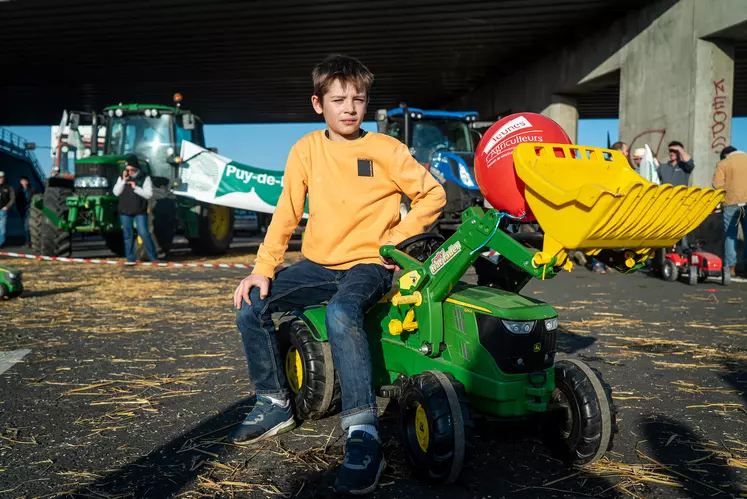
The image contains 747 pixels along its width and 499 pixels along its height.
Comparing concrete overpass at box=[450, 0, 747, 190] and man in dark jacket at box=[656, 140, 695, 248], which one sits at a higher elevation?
concrete overpass at box=[450, 0, 747, 190]

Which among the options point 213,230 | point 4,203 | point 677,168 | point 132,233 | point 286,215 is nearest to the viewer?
point 286,215

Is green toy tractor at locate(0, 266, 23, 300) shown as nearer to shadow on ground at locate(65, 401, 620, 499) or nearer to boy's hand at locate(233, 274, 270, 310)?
shadow on ground at locate(65, 401, 620, 499)

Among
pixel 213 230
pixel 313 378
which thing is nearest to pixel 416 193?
pixel 313 378

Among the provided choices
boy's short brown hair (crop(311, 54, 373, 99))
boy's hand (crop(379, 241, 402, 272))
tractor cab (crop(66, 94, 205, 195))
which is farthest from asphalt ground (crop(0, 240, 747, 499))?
tractor cab (crop(66, 94, 205, 195))

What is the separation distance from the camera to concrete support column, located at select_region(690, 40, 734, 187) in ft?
38.9

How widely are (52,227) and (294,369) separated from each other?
1041 centimetres

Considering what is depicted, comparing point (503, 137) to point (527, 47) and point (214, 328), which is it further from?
point (527, 47)

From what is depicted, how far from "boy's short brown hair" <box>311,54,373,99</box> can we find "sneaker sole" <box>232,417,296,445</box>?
156 cm

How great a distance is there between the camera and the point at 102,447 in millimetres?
2812

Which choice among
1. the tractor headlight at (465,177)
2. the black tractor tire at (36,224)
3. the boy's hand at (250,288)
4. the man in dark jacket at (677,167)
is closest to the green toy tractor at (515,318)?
the boy's hand at (250,288)

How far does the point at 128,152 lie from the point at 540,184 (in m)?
12.6

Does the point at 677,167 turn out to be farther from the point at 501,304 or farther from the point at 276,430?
the point at 276,430

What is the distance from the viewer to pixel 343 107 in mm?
2859

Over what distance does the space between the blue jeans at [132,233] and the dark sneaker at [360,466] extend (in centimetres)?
966
